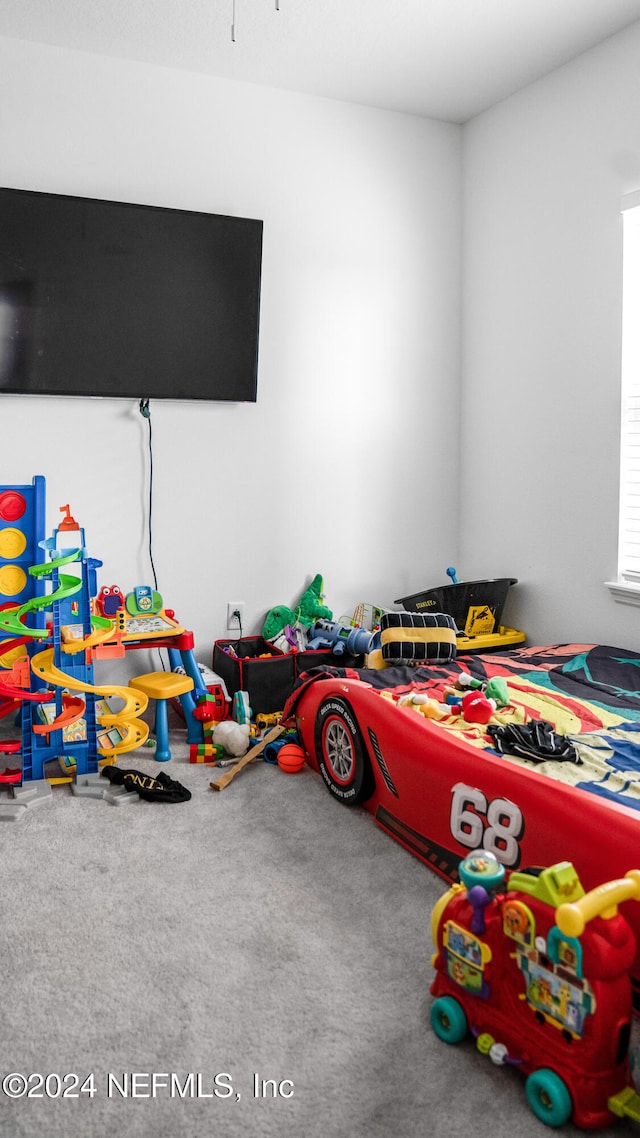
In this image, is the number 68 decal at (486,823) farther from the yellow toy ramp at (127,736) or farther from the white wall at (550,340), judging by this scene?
the white wall at (550,340)

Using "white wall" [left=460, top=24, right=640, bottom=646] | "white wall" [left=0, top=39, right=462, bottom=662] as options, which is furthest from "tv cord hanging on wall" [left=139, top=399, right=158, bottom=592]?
"white wall" [left=460, top=24, right=640, bottom=646]

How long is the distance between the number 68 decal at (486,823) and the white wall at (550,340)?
1.44 meters

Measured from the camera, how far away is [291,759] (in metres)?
2.82

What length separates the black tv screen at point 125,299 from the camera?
3088 mm

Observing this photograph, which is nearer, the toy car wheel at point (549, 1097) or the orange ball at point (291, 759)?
the toy car wheel at point (549, 1097)

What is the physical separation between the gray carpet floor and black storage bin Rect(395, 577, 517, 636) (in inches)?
53.1

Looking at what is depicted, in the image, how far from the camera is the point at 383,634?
3135mm

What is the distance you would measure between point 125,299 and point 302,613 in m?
1.51

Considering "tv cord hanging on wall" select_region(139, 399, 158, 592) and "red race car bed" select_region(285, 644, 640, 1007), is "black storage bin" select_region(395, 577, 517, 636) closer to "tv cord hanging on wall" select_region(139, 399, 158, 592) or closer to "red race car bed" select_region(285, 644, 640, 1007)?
"red race car bed" select_region(285, 644, 640, 1007)

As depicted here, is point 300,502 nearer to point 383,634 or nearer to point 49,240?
point 383,634

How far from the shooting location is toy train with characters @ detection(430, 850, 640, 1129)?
1.30m

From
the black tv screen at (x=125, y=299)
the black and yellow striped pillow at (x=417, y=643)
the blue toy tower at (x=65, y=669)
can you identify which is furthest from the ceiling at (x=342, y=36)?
the black and yellow striped pillow at (x=417, y=643)

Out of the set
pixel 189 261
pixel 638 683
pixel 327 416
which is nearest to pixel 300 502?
pixel 327 416

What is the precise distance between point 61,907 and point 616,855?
1.29 m
